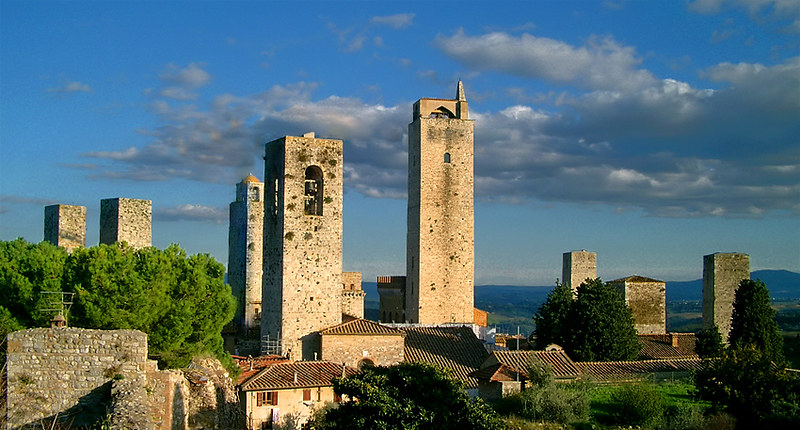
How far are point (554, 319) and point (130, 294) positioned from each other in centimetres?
2061

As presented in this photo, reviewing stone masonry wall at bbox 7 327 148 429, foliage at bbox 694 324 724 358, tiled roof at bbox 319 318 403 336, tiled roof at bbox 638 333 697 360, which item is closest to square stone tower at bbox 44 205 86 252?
tiled roof at bbox 319 318 403 336

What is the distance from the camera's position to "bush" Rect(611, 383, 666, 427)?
65.8 ft

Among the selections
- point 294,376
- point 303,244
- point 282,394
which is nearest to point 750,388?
point 294,376

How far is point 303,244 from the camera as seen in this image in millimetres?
31891

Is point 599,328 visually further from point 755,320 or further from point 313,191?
point 313,191

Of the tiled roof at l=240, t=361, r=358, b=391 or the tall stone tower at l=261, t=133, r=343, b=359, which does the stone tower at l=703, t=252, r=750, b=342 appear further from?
the tiled roof at l=240, t=361, r=358, b=391

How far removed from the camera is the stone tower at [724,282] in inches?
1649

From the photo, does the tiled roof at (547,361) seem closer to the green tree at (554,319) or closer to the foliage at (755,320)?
the green tree at (554,319)

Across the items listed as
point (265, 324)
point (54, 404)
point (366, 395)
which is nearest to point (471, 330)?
point (265, 324)

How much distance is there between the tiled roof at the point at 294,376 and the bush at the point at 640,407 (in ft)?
23.3

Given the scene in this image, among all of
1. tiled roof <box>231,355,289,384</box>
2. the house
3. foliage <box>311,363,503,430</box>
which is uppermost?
foliage <box>311,363,503,430</box>

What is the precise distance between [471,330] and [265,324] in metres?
8.61

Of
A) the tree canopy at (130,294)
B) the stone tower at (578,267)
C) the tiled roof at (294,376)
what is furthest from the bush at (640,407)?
the stone tower at (578,267)

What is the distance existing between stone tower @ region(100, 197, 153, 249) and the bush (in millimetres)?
17704
